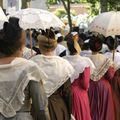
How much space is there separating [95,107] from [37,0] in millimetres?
4818

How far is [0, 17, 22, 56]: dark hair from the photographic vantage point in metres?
4.00

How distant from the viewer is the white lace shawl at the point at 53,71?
217 inches

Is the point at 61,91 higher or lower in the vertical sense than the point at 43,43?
lower

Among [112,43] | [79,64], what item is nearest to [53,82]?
[79,64]

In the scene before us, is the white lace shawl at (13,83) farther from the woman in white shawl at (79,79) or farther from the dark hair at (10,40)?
the woman in white shawl at (79,79)

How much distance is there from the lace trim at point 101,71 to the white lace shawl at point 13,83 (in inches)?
122

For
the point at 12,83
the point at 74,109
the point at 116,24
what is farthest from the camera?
the point at 116,24

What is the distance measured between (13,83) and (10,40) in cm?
34

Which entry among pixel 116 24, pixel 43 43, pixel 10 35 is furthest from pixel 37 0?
pixel 10 35

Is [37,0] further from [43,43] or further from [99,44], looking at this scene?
[43,43]

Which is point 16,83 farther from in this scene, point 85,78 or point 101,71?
point 101,71

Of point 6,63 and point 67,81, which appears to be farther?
point 67,81

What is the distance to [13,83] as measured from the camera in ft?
13.1

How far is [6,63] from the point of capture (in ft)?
13.2
